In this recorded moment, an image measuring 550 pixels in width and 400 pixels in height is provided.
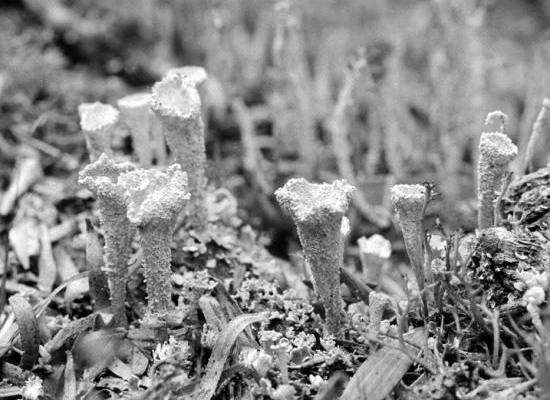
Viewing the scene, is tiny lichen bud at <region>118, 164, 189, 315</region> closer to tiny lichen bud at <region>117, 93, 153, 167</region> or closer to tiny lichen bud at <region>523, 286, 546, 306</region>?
tiny lichen bud at <region>117, 93, 153, 167</region>

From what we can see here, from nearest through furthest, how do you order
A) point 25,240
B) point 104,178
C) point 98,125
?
point 104,178
point 98,125
point 25,240

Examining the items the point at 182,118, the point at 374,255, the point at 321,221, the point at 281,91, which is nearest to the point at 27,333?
the point at 182,118

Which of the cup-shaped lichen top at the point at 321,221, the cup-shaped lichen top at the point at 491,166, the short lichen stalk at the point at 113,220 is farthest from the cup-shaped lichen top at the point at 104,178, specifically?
the cup-shaped lichen top at the point at 491,166

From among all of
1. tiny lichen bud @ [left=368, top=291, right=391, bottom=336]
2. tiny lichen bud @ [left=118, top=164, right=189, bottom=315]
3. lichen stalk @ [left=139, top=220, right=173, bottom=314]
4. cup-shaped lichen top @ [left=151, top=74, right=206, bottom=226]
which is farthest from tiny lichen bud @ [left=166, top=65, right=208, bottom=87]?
tiny lichen bud @ [left=368, top=291, right=391, bottom=336]

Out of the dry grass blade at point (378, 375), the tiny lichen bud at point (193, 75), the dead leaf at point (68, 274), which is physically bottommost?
the dry grass blade at point (378, 375)

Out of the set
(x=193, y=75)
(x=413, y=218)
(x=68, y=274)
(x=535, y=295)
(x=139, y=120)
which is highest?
(x=193, y=75)

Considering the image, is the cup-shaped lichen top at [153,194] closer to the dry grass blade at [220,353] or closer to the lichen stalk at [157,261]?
the lichen stalk at [157,261]

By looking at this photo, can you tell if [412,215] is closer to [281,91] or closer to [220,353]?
[220,353]
